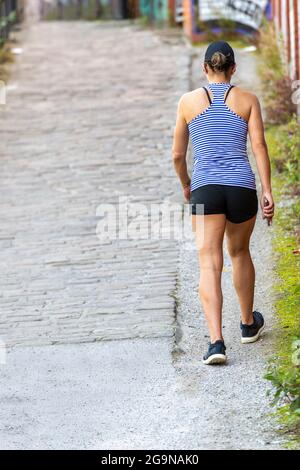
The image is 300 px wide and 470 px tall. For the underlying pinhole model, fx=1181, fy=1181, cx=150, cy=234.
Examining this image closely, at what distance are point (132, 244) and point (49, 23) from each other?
14711 mm

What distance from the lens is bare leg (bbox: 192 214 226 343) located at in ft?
23.0

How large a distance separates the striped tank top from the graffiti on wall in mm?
11990

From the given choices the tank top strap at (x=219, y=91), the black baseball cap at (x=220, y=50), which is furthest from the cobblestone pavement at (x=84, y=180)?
the black baseball cap at (x=220, y=50)

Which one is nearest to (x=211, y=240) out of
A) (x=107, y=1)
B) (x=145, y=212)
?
(x=145, y=212)

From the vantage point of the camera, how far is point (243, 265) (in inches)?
288

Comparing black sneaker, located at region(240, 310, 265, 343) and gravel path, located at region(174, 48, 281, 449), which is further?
black sneaker, located at region(240, 310, 265, 343)

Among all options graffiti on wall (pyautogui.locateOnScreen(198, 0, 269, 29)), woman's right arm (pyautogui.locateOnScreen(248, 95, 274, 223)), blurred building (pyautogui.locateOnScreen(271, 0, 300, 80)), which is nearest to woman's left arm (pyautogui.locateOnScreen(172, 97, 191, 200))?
woman's right arm (pyautogui.locateOnScreen(248, 95, 274, 223))

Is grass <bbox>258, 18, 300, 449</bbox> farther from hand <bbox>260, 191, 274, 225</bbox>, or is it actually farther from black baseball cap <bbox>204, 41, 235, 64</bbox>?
black baseball cap <bbox>204, 41, 235, 64</bbox>

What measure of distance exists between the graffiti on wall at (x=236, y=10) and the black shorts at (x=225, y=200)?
1209cm

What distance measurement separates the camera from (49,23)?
23.9 metres

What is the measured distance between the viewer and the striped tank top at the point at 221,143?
697 cm

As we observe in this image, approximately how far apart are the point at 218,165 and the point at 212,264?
601 mm

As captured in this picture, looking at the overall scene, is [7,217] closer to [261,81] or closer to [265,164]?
[265,164]

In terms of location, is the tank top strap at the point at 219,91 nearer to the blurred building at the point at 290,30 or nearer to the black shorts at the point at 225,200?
the black shorts at the point at 225,200
